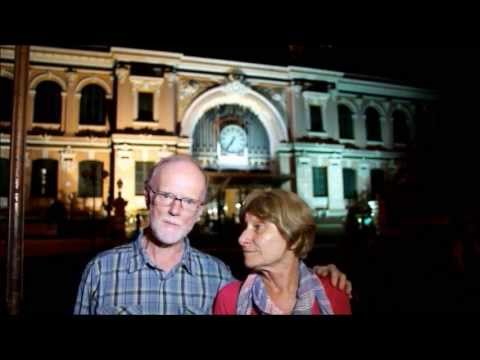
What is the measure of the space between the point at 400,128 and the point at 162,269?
83.9 feet

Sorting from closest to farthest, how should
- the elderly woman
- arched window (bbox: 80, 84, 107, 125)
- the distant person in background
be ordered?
the elderly woman < the distant person in background < arched window (bbox: 80, 84, 107, 125)

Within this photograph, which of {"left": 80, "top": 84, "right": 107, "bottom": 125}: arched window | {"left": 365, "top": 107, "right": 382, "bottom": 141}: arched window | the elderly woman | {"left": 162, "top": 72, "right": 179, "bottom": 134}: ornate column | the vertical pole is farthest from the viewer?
{"left": 365, "top": 107, "right": 382, "bottom": 141}: arched window

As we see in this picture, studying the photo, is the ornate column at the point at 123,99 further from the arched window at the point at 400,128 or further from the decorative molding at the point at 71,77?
the arched window at the point at 400,128

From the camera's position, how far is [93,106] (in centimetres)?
1888

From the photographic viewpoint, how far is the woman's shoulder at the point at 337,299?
7.05ft

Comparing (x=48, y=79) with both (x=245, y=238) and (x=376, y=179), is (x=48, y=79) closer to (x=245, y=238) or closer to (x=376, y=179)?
(x=245, y=238)

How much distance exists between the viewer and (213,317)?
839mm

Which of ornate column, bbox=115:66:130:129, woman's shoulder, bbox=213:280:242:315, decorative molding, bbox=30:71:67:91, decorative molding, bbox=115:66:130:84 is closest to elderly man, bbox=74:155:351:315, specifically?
woman's shoulder, bbox=213:280:242:315

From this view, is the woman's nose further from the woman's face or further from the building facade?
the building facade

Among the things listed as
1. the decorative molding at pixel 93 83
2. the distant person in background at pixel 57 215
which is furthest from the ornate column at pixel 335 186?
the distant person in background at pixel 57 215

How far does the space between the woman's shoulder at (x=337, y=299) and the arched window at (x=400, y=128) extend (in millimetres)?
24567

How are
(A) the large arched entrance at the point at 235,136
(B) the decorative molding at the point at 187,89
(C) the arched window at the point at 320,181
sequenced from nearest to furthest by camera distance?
1. (A) the large arched entrance at the point at 235,136
2. (B) the decorative molding at the point at 187,89
3. (C) the arched window at the point at 320,181

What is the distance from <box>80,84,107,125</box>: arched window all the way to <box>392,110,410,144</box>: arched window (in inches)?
784

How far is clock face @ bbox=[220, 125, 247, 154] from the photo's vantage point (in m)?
20.0
